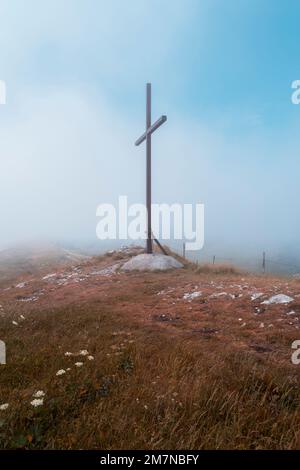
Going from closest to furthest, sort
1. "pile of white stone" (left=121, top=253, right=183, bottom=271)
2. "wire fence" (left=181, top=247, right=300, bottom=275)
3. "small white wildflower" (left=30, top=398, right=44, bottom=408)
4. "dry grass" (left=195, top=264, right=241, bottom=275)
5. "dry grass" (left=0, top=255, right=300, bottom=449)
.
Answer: "dry grass" (left=0, top=255, right=300, bottom=449), "small white wildflower" (left=30, top=398, right=44, bottom=408), "dry grass" (left=195, top=264, right=241, bottom=275), "pile of white stone" (left=121, top=253, right=183, bottom=271), "wire fence" (left=181, top=247, right=300, bottom=275)

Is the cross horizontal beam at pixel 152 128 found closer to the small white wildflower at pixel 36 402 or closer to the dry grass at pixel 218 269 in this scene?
the dry grass at pixel 218 269

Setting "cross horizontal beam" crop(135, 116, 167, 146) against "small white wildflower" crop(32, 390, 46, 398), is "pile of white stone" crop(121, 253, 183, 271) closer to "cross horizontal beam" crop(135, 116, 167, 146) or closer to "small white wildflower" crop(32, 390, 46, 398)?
"cross horizontal beam" crop(135, 116, 167, 146)

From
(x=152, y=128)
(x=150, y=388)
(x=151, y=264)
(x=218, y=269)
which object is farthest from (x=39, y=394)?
(x=152, y=128)

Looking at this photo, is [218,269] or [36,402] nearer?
[36,402]

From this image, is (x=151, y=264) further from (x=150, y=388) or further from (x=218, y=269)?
(x=150, y=388)

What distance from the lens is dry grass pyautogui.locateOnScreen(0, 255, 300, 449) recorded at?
324 cm

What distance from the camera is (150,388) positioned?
4.11 meters

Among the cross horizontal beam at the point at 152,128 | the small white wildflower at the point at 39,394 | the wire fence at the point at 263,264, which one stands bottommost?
the wire fence at the point at 263,264

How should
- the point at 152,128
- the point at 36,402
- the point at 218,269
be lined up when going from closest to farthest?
the point at 36,402
the point at 218,269
the point at 152,128

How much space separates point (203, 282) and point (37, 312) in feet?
21.2

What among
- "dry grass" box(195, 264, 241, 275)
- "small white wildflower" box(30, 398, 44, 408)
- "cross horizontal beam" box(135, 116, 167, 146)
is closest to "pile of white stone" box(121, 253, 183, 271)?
"dry grass" box(195, 264, 241, 275)

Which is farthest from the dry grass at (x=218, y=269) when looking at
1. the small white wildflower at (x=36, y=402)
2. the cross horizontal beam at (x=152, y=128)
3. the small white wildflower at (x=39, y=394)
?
the small white wildflower at (x=36, y=402)

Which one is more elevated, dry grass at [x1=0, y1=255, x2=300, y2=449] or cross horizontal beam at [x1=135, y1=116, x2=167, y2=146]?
cross horizontal beam at [x1=135, y1=116, x2=167, y2=146]

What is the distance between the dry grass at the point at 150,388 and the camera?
3.24m
